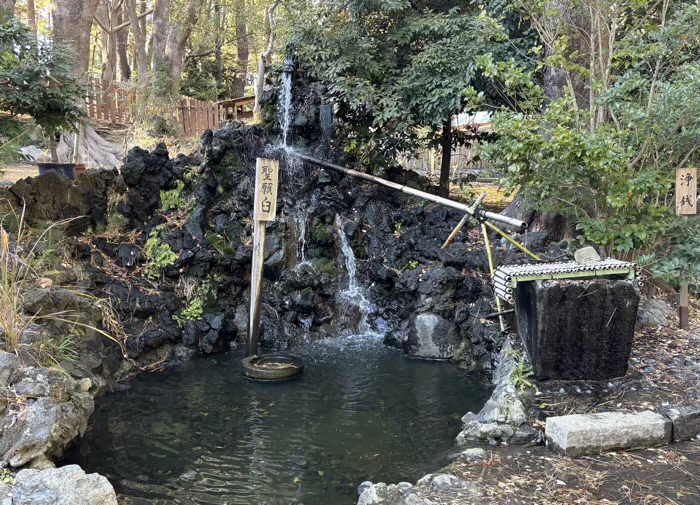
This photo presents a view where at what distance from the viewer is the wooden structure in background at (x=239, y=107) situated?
16.6 metres

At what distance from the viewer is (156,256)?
25.6 ft

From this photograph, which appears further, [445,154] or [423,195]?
[445,154]

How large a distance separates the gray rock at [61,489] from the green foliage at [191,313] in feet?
13.2

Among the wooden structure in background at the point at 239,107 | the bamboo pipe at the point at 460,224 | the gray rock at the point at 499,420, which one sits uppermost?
the wooden structure in background at the point at 239,107

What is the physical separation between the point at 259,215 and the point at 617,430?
4.46 m

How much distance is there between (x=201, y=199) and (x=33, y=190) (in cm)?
231

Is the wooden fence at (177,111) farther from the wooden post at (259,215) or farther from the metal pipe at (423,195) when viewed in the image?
the wooden post at (259,215)

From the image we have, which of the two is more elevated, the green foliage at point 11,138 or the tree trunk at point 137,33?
the tree trunk at point 137,33

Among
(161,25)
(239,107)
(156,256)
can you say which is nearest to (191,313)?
(156,256)

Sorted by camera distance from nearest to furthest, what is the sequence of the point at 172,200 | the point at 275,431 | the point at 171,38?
the point at 275,431, the point at 172,200, the point at 171,38

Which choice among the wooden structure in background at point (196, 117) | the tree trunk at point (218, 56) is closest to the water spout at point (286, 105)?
the wooden structure in background at point (196, 117)

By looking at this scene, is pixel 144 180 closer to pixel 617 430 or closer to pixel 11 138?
pixel 11 138

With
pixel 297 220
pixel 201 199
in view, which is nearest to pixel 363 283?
pixel 297 220

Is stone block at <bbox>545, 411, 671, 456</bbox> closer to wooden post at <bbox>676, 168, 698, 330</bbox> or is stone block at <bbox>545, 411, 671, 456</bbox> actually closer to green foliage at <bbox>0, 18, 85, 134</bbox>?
wooden post at <bbox>676, 168, 698, 330</bbox>
